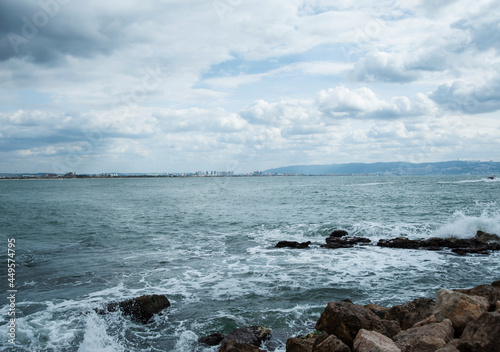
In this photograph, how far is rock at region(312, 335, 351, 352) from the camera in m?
7.23

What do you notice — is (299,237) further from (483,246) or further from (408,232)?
(483,246)

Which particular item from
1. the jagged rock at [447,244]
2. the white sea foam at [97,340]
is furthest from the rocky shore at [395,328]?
the jagged rock at [447,244]

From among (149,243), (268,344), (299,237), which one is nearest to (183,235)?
(149,243)

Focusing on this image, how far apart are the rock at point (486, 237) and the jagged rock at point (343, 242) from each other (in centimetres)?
745

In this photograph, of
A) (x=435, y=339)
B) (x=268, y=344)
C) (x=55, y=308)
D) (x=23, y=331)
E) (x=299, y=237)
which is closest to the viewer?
(x=435, y=339)

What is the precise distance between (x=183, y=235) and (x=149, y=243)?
13.1ft

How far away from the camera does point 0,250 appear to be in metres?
22.3

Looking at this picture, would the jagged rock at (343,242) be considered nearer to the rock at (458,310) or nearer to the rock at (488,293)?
the rock at (488,293)

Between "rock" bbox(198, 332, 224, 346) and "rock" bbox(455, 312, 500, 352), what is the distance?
20.4ft

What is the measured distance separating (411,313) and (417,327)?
2097 millimetres

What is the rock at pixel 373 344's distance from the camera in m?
6.85

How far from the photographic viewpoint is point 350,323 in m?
8.84

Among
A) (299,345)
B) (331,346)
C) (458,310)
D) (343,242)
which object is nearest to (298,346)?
(299,345)

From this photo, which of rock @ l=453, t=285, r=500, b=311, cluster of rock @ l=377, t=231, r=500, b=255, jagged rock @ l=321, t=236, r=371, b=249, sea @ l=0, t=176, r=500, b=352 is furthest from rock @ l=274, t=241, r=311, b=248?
rock @ l=453, t=285, r=500, b=311
